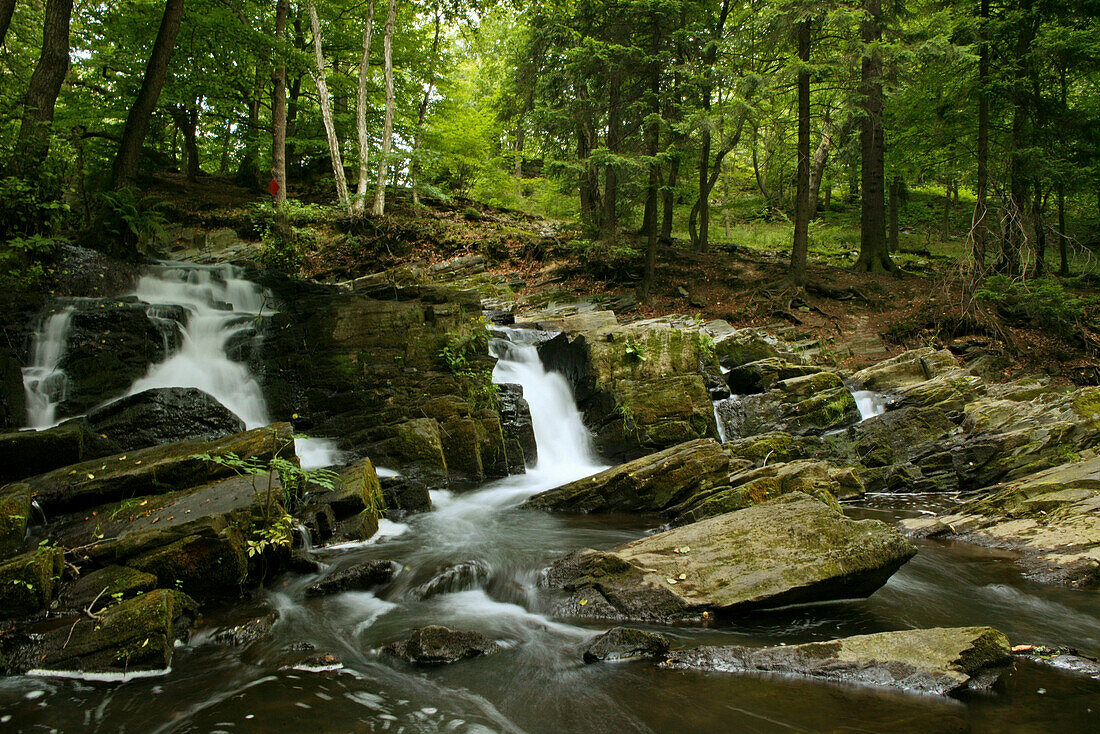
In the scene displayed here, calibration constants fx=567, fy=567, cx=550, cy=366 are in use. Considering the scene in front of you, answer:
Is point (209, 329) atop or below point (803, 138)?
below

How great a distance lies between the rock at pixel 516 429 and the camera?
33.6ft

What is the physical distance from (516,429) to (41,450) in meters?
6.60

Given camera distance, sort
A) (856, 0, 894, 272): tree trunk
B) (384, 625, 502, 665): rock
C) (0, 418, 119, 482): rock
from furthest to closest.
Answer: (856, 0, 894, 272): tree trunk → (0, 418, 119, 482): rock → (384, 625, 502, 665): rock

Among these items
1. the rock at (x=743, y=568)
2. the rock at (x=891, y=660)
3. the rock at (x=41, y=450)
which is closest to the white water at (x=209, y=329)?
the rock at (x=41, y=450)

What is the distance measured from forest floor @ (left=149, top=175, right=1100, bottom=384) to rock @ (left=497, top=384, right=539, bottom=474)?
5.86m

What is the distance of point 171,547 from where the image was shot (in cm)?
498

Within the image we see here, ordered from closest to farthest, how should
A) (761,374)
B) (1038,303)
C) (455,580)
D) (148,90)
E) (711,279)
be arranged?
(455,580) → (761,374) → (148,90) → (1038,303) → (711,279)

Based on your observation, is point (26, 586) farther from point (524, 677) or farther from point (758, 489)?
point (758, 489)

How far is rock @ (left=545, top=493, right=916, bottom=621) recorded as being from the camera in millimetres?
4762

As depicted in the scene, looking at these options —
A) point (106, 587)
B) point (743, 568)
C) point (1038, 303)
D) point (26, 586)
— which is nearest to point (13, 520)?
point (26, 586)

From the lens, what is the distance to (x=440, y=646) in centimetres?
436

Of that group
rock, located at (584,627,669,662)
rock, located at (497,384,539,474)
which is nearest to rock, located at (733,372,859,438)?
rock, located at (497,384,539,474)

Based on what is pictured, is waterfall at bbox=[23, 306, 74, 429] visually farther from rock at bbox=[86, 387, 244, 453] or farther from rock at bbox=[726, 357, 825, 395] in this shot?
rock at bbox=[726, 357, 825, 395]

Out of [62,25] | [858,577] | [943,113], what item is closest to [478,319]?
[858,577]
